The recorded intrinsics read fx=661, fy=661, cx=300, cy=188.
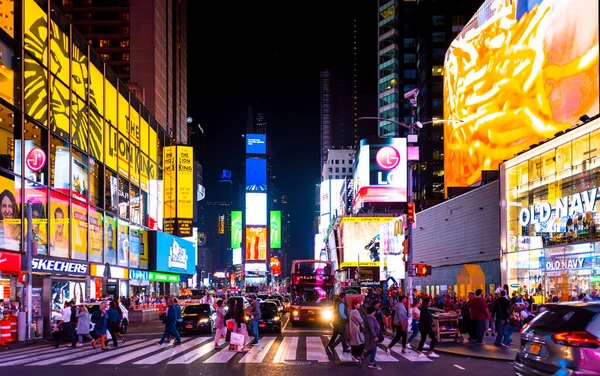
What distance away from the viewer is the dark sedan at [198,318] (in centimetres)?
3045

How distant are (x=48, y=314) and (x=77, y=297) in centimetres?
865

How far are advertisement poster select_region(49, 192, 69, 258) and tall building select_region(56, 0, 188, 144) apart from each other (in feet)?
195

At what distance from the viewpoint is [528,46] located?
5106 centimetres

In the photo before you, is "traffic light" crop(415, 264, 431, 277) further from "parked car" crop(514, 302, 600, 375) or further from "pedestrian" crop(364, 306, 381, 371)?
"parked car" crop(514, 302, 600, 375)

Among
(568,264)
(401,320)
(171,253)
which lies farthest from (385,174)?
(401,320)

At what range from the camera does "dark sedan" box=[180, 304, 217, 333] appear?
3045 centimetres

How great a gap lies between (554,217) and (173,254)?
4451 centimetres

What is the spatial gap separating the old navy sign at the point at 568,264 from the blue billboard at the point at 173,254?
3753 cm

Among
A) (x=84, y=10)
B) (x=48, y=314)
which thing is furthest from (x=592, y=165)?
(x=84, y=10)

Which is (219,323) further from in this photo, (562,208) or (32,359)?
(562,208)

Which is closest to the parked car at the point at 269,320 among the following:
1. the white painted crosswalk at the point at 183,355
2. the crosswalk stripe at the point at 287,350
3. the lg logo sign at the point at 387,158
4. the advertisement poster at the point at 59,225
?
the crosswalk stripe at the point at 287,350

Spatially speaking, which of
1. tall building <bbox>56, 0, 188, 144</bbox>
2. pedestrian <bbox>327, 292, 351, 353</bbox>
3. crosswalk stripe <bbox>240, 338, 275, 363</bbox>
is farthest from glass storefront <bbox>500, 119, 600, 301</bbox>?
tall building <bbox>56, 0, 188, 144</bbox>

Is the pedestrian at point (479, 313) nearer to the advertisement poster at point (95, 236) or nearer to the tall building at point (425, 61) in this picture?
the advertisement poster at point (95, 236)

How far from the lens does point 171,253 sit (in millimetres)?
68750
